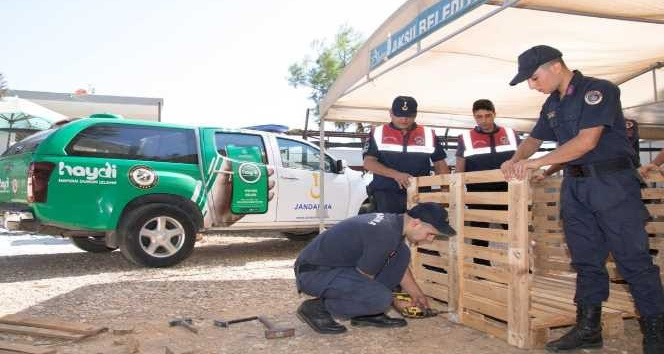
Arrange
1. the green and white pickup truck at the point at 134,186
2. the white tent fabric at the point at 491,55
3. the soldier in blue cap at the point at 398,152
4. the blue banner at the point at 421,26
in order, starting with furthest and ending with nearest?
the green and white pickup truck at the point at 134,186, the soldier in blue cap at the point at 398,152, the white tent fabric at the point at 491,55, the blue banner at the point at 421,26

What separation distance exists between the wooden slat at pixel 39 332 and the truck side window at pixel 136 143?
263cm

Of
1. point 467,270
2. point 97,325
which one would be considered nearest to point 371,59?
point 467,270

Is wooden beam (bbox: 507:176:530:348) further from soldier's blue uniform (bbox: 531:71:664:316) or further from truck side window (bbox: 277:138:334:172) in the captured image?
truck side window (bbox: 277:138:334:172)

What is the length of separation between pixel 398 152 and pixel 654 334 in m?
2.35

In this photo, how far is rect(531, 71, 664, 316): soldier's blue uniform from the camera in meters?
3.03

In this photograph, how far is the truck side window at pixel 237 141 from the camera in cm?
688

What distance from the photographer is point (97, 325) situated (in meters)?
3.91

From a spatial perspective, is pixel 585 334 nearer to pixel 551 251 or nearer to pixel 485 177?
pixel 485 177

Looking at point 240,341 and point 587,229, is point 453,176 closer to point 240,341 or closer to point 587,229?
point 587,229

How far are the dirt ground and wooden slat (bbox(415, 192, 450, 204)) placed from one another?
878 millimetres

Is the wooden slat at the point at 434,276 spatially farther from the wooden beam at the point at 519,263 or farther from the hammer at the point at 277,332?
the hammer at the point at 277,332

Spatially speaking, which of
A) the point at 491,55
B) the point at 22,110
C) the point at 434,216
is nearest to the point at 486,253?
the point at 434,216

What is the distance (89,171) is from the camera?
5879mm

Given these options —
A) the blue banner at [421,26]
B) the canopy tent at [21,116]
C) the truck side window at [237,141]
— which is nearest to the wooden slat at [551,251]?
the blue banner at [421,26]
